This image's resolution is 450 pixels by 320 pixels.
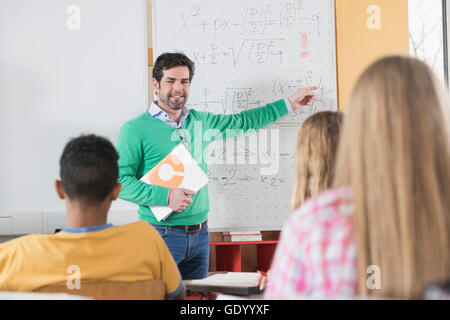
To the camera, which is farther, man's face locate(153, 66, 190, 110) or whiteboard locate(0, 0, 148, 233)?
whiteboard locate(0, 0, 148, 233)

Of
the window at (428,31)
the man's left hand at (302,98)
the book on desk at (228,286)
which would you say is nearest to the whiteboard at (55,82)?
the man's left hand at (302,98)

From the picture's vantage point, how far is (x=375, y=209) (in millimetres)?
763

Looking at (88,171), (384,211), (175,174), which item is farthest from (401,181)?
(175,174)

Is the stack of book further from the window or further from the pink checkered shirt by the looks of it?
the pink checkered shirt

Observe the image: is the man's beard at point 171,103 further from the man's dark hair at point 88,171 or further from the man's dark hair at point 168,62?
the man's dark hair at point 88,171

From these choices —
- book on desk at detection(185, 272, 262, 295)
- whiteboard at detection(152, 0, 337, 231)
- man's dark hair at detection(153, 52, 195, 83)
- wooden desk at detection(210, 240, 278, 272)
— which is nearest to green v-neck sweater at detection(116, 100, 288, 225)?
whiteboard at detection(152, 0, 337, 231)

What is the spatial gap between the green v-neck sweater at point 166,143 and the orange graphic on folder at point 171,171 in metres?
0.06

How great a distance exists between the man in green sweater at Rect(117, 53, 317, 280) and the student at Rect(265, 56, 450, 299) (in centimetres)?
152

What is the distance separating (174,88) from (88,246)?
1446 millimetres

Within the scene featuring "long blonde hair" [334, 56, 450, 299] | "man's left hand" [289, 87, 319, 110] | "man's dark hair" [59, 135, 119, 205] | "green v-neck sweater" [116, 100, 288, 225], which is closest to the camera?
"long blonde hair" [334, 56, 450, 299]

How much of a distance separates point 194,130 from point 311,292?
179 cm

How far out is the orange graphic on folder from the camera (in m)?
2.32

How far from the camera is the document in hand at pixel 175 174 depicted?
229cm

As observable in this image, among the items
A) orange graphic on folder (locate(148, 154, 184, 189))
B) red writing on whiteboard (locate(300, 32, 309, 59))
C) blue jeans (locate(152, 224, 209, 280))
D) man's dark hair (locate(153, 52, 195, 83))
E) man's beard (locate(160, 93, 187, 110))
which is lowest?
blue jeans (locate(152, 224, 209, 280))
